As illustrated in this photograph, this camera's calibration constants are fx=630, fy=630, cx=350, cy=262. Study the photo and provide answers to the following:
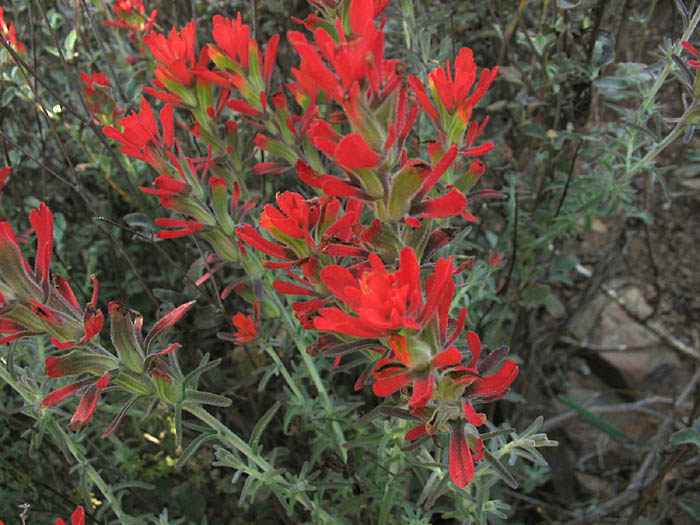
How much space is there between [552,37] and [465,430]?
1095mm

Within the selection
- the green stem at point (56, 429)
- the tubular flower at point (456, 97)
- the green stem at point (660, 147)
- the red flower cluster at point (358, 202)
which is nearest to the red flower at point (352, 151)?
the red flower cluster at point (358, 202)

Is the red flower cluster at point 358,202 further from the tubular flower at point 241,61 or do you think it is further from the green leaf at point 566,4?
the green leaf at point 566,4

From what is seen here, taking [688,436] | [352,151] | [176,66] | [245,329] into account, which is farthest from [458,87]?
[688,436]

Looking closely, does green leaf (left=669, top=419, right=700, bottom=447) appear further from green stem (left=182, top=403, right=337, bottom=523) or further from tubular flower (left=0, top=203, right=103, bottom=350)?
tubular flower (left=0, top=203, right=103, bottom=350)

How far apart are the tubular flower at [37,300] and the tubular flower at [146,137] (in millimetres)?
225

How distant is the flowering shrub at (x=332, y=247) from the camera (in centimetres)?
67

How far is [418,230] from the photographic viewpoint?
796 mm

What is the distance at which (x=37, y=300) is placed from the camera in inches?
30.2

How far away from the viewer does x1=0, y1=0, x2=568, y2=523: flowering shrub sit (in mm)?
667

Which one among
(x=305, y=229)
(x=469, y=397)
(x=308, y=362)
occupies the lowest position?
(x=308, y=362)

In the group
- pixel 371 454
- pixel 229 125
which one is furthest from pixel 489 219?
pixel 229 125

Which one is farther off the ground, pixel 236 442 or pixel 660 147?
pixel 660 147

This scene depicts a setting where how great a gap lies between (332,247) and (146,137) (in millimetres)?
391

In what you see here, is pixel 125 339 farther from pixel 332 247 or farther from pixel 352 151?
pixel 352 151
